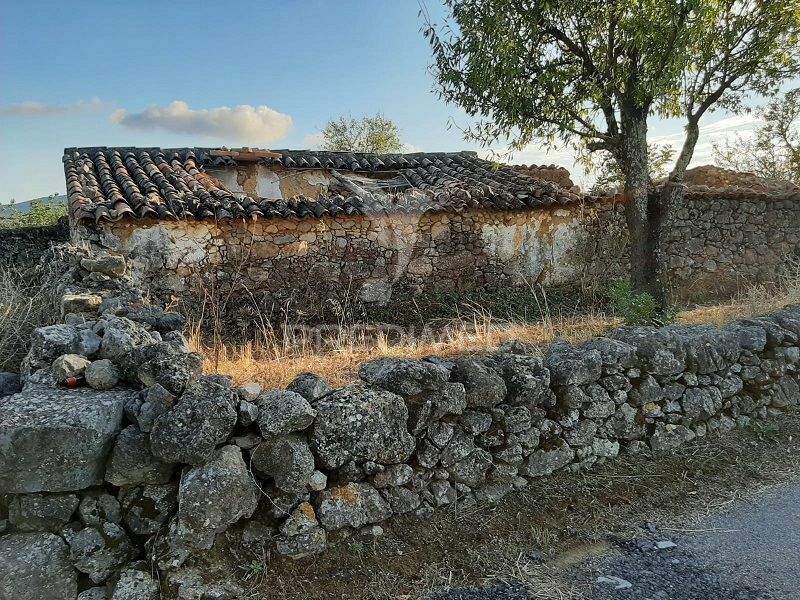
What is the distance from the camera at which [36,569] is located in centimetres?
251

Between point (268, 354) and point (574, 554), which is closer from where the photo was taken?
point (574, 554)

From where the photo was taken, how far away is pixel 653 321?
751 cm

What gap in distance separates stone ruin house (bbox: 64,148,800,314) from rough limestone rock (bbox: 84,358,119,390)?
5.05 meters

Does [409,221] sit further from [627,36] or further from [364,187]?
[627,36]

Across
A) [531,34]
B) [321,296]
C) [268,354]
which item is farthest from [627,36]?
[268,354]

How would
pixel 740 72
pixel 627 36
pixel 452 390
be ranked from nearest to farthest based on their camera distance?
pixel 452 390, pixel 627 36, pixel 740 72

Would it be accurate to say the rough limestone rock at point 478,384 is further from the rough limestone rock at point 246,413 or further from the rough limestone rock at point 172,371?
the rough limestone rock at point 172,371

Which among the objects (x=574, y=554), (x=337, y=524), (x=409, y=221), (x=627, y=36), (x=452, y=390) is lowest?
(x=574, y=554)

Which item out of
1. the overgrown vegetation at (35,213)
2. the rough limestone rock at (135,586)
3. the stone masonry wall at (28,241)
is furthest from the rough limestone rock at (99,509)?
the overgrown vegetation at (35,213)

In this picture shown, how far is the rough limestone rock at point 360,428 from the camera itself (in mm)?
3006

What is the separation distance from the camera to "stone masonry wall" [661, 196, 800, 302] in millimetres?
11859

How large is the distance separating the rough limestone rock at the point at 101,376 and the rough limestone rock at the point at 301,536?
1254mm

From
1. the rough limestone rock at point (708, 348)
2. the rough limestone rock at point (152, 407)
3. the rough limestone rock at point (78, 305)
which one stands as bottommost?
the rough limestone rock at point (708, 348)

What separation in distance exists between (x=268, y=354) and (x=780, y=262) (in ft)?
39.7
